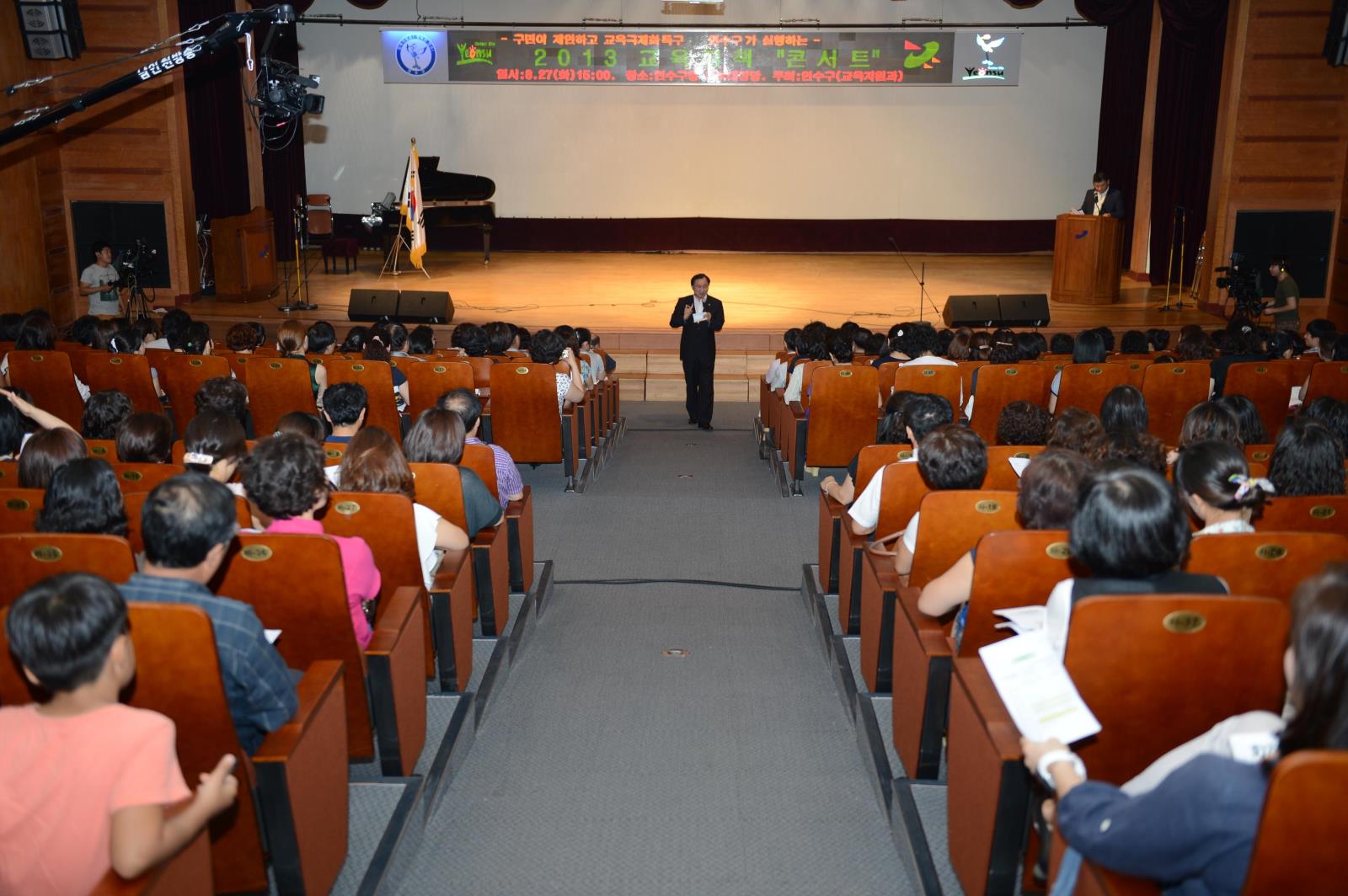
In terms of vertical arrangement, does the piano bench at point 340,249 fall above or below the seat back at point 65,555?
above

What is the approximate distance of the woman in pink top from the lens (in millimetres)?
2910

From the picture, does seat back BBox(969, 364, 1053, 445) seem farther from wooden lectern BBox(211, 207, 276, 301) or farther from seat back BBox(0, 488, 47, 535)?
wooden lectern BBox(211, 207, 276, 301)

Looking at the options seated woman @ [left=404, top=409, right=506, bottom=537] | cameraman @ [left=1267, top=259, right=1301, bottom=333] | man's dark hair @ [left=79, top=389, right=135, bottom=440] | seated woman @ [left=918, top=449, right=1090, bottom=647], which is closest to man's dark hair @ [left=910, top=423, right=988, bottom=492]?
seated woman @ [left=918, top=449, right=1090, bottom=647]

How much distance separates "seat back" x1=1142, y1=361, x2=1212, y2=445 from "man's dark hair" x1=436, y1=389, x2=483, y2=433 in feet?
11.6

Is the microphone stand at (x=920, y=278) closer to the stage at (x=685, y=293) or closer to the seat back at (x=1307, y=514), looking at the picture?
the stage at (x=685, y=293)

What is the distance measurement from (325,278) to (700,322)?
275 inches

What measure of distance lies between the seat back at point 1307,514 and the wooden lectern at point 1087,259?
855 cm

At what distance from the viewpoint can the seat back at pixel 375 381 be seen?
19.3ft

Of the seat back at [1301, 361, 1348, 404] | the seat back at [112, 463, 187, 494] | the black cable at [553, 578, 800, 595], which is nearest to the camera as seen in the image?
the seat back at [112, 463, 187, 494]

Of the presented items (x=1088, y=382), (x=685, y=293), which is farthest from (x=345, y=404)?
(x=685, y=293)

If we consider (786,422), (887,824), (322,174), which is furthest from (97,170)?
(887,824)

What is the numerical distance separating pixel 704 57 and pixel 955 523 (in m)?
12.5

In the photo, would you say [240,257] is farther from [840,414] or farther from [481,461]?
[481,461]

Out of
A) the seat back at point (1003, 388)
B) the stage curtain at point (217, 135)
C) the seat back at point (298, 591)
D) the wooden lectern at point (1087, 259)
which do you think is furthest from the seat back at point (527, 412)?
the stage curtain at point (217, 135)
